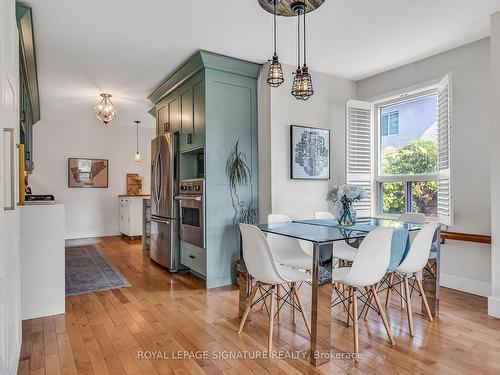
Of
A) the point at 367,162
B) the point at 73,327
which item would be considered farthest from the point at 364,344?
the point at 367,162

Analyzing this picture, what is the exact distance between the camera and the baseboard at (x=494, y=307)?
289 cm

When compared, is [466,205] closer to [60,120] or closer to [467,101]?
[467,101]

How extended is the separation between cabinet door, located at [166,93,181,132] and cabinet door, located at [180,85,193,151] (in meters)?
0.18

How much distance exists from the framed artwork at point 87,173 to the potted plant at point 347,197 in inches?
243

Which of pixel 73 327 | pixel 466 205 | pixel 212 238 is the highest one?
pixel 466 205

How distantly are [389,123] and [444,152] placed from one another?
104 centimetres

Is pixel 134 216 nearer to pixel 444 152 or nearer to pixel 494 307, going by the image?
pixel 444 152

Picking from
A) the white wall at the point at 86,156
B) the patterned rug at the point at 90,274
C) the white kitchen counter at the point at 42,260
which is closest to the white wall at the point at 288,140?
the patterned rug at the point at 90,274

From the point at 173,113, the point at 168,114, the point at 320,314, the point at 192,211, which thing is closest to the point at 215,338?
the point at 320,314

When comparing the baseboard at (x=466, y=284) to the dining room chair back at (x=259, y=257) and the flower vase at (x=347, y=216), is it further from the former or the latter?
the dining room chair back at (x=259, y=257)

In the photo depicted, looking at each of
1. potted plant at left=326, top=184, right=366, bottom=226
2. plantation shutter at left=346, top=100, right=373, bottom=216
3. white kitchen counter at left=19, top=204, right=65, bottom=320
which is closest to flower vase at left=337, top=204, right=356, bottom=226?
potted plant at left=326, top=184, right=366, bottom=226

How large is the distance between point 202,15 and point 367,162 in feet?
9.44

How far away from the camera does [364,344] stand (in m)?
2.42

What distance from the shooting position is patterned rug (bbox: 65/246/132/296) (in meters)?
3.81
